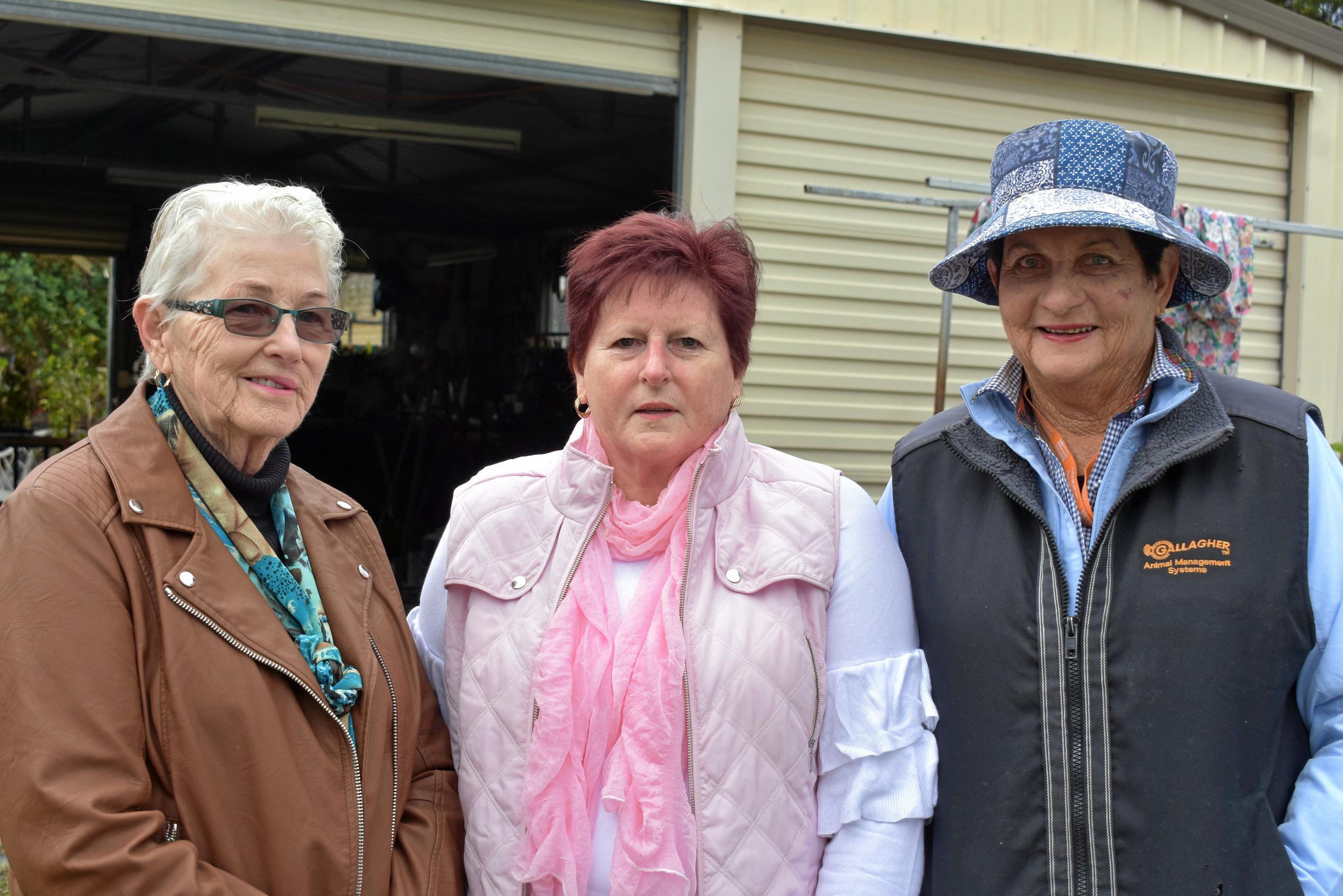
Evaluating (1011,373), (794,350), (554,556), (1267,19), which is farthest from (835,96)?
(554,556)

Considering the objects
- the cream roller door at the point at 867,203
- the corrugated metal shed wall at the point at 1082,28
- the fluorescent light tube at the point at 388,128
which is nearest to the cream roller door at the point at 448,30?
the corrugated metal shed wall at the point at 1082,28

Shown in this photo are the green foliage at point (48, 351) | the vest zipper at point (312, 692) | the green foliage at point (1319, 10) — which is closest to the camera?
the vest zipper at point (312, 692)

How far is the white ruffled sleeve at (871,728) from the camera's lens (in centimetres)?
185

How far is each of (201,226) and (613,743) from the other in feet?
3.67

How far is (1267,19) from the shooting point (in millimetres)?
5465

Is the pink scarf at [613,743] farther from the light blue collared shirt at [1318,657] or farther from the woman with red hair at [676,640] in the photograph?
the light blue collared shirt at [1318,657]

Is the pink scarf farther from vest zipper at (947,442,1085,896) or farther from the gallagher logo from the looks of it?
the gallagher logo

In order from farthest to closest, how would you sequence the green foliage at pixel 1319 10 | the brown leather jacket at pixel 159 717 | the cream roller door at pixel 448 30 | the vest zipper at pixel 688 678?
1. the green foliage at pixel 1319 10
2. the cream roller door at pixel 448 30
3. the vest zipper at pixel 688 678
4. the brown leather jacket at pixel 159 717

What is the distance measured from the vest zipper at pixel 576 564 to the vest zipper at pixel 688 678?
165 millimetres

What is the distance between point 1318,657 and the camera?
5.80ft

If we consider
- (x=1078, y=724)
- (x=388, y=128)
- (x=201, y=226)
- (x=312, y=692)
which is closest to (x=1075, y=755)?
(x=1078, y=724)

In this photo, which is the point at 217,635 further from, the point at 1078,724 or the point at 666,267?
the point at 1078,724

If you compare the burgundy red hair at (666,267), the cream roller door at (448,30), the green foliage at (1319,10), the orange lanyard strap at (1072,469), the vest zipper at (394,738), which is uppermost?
the green foliage at (1319,10)

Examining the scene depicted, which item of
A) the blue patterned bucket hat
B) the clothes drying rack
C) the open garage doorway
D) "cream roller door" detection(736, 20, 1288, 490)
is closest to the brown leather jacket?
the blue patterned bucket hat
